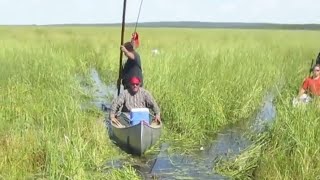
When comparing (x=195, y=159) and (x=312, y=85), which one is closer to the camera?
(x=195, y=159)

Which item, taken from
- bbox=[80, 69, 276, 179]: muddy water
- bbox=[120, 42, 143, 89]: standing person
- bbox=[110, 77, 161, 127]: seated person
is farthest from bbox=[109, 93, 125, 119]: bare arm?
bbox=[120, 42, 143, 89]: standing person

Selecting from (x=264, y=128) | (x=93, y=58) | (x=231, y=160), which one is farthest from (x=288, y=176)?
(x=93, y=58)

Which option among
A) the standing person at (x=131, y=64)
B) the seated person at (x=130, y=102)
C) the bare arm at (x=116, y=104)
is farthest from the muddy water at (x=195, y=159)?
the standing person at (x=131, y=64)

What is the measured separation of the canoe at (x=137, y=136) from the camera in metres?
7.83

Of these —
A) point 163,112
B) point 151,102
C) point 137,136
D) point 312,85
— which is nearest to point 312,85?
point 312,85

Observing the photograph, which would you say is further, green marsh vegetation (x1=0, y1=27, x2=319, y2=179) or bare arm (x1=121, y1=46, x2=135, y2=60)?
bare arm (x1=121, y1=46, x2=135, y2=60)

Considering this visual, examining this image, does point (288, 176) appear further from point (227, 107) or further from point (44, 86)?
point (44, 86)

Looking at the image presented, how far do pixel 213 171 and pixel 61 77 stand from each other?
592 cm

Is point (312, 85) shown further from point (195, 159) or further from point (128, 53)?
point (128, 53)

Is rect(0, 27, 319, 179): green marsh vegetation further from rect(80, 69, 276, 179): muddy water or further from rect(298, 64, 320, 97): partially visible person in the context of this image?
rect(298, 64, 320, 97): partially visible person

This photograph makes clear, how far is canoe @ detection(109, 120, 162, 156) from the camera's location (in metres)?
7.83

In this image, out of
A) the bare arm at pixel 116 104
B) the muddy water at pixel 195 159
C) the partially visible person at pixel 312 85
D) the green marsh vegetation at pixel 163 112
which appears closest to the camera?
the green marsh vegetation at pixel 163 112

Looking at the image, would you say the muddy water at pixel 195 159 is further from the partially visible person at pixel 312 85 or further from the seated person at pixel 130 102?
the partially visible person at pixel 312 85

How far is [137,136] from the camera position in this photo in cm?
791
